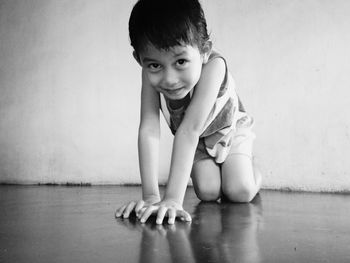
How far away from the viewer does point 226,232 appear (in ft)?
2.94

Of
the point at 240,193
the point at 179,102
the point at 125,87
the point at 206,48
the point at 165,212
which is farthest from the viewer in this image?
the point at 125,87

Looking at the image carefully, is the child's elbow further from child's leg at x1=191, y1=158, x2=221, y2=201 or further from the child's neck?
child's leg at x1=191, y1=158, x2=221, y2=201

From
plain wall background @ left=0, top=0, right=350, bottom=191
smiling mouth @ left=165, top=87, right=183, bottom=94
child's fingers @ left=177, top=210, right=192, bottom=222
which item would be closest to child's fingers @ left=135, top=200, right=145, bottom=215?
child's fingers @ left=177, top=210, right=192, bottom=222

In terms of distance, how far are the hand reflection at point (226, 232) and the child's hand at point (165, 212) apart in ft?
0.12

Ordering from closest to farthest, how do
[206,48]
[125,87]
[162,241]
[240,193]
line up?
[162,241] → [206,48] → [240,193] → [125,87]

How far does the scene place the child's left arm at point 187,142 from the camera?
102 cm

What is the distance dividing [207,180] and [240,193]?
0.13 meters

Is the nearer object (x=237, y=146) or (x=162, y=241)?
(x=162, y=241)

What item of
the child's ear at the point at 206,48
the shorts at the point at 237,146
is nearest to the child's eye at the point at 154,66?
the child's ear at the point at 206,48

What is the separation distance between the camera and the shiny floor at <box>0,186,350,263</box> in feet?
2.28

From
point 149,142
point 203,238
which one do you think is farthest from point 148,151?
point 203,238

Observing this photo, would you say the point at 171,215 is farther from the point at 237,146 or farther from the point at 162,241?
the point at 237,146

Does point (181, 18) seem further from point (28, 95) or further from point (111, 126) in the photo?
point (28, 95)

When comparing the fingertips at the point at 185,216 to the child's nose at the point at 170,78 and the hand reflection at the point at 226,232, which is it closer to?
the hand reflection at the point at 226,232
